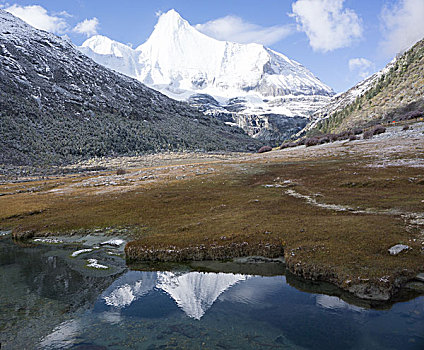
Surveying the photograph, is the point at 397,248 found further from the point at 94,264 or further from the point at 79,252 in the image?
the point at 79,252

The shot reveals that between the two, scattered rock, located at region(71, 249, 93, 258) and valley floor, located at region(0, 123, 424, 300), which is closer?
valley floor, located at region(0, 123, 424, 300)

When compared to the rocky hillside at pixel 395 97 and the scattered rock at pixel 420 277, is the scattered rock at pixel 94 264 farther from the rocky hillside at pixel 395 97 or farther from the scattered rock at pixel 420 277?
the rocky hillside at pixel 395 97

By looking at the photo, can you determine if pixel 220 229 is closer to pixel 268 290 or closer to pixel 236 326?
pixel 268 290

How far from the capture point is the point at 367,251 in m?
18.2

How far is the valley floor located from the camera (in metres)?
17.8

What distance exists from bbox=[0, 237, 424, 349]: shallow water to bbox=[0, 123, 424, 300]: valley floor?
6.90ft

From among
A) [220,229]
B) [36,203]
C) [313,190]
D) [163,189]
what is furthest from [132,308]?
[36,203]

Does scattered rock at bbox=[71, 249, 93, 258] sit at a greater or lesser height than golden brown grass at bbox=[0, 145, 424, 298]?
lesser

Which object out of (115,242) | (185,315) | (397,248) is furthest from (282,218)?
(115,242)

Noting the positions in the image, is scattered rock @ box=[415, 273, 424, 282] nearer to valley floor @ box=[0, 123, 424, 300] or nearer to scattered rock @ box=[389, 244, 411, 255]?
valley floor @ box=[0, 123, 424, 300]

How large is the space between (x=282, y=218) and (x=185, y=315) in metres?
14.3

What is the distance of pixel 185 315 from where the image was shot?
1564 centimetres

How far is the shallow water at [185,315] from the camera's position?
42.6 ft

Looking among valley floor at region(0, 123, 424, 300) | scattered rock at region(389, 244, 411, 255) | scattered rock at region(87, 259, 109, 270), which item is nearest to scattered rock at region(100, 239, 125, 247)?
valley floor at region(0, 123, 424, 300)
